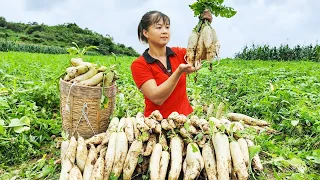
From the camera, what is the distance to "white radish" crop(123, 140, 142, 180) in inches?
110

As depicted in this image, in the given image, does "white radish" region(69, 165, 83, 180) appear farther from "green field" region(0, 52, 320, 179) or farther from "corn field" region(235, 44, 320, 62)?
"corn field" region(235, 44, 320, 62)

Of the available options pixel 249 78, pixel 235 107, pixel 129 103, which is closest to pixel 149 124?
pixel 129 103

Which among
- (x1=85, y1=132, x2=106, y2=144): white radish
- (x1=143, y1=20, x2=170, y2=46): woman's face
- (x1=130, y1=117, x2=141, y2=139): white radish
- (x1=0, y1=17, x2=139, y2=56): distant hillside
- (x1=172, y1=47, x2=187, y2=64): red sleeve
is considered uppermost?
(x1=0, y1=17, x2=139, y2=56): distant hillside

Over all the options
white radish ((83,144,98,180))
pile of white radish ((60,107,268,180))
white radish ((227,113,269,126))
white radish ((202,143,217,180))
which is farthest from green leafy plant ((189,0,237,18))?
white radish ((227,113,269,126))

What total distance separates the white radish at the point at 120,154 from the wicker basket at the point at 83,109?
0.76m

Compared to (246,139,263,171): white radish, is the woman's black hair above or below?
above

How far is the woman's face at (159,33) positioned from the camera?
3359 mm

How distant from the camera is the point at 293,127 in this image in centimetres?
426

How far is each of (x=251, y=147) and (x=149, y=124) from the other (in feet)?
2.79

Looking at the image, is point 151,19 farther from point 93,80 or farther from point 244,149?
point 244,149

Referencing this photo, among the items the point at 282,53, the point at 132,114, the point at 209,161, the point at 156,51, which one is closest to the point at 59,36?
the point at 282,53

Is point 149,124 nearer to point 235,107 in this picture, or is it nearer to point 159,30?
point 159,30

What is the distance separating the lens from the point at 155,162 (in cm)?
279

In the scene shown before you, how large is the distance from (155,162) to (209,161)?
42 cm
